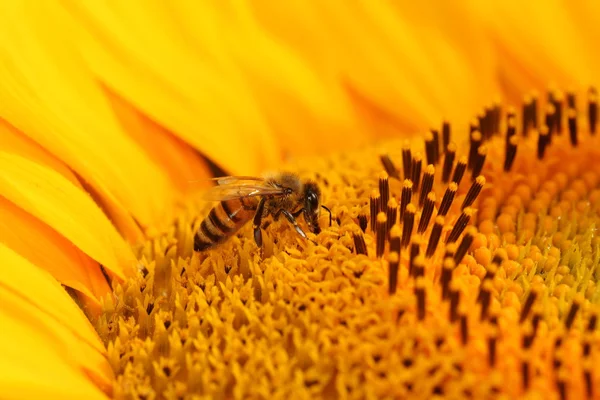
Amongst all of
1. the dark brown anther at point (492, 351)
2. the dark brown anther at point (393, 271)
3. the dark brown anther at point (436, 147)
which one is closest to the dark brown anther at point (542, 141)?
the dark brown anther at point (436, 147)

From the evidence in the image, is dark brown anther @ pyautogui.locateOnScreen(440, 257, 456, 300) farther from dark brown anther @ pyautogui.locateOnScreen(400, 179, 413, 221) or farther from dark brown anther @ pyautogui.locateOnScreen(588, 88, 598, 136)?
dark brown anther @ pyautogui.locateOnScreen(588, 88, 598, 136)

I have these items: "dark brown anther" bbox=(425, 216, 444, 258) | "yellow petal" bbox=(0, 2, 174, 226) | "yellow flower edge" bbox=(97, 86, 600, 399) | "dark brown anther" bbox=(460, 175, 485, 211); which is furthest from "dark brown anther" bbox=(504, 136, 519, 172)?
"yellow petal" bbox=(0, 2, 174, 226)

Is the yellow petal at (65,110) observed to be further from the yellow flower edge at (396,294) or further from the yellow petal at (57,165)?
the yellow flower edge at (396,294)

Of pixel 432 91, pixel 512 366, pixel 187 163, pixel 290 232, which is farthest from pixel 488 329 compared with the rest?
pixel 432 91

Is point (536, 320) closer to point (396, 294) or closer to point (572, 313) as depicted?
point (572, 313)

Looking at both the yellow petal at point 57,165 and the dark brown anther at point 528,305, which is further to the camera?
the yellow petal at point 57,165

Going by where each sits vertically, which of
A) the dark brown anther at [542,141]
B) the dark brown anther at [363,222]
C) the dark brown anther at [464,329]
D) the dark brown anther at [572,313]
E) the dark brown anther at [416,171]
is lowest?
the dark brown anther at [572,313]
